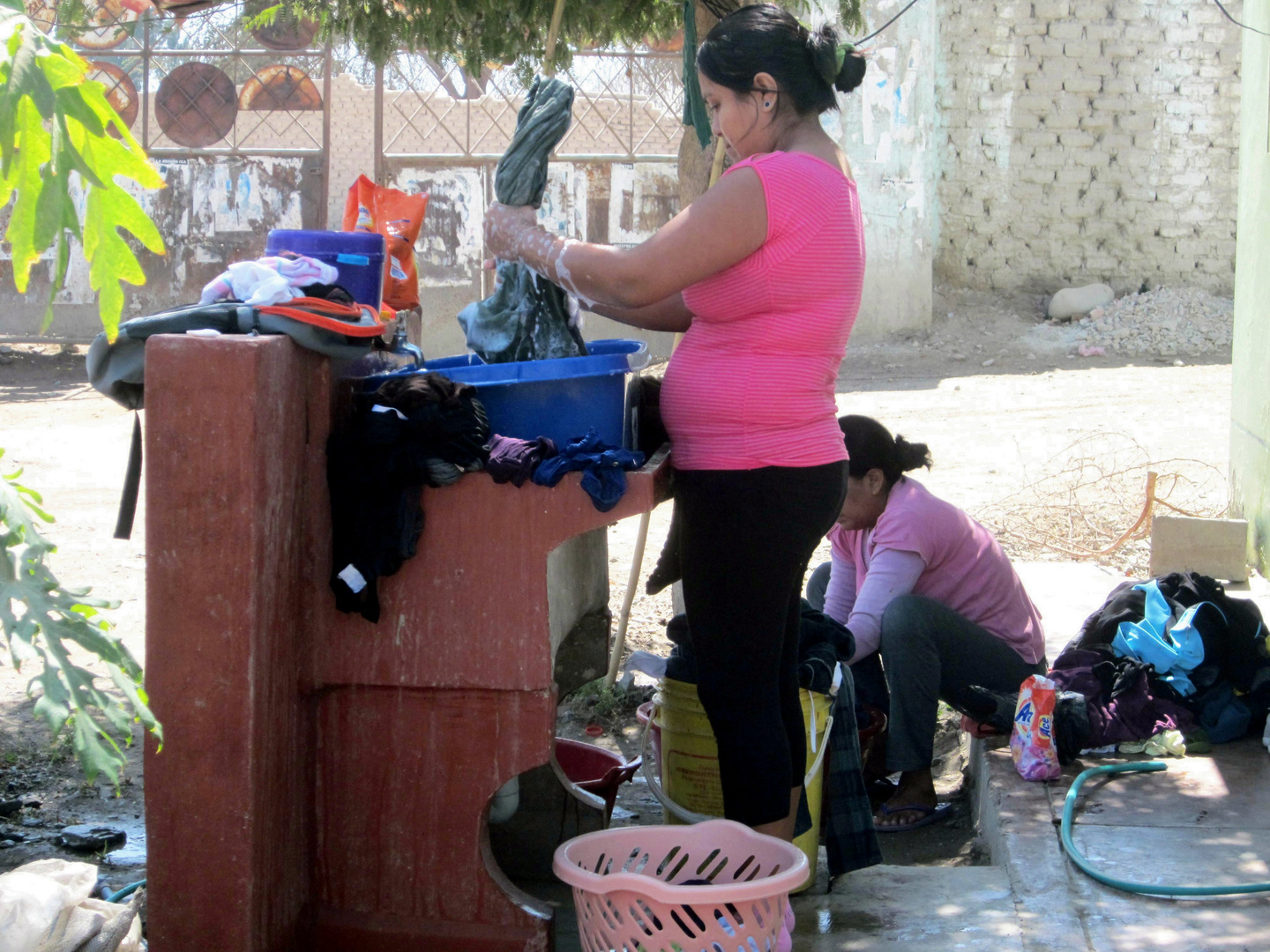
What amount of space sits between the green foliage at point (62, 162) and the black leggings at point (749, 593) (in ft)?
3.81

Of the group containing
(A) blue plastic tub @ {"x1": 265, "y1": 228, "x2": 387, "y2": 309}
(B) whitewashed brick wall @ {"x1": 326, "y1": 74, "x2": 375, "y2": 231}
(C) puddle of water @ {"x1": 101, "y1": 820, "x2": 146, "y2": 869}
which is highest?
(B) whitewashed brick wall @ {"x1": 326, "y1": 74, "x2": 375, "y2": 231}

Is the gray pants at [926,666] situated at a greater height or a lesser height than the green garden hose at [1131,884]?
greater

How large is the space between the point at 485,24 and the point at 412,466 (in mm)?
2867

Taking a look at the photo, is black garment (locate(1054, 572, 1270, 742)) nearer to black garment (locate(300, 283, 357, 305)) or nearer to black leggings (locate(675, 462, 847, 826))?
black leggings (locate(675, 462, 847, 826))

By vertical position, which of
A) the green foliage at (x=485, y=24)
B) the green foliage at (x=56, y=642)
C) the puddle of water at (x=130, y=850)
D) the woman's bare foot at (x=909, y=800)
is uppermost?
the green foliage at (x=485, y=24)

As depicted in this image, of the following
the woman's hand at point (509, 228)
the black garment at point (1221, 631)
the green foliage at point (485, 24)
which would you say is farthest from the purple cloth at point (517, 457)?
the green foliage at point (485, 24)

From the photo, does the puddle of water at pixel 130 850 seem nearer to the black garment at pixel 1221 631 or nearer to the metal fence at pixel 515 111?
the black garment at pixel 1221 631

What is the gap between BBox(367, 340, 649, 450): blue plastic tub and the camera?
2.23m

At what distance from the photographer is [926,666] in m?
3.19

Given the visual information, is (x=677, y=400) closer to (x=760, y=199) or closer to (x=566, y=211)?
(x=760, y=199)

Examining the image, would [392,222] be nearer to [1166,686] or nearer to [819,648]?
[819,648]

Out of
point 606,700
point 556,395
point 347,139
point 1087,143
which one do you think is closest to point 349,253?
point 556,395

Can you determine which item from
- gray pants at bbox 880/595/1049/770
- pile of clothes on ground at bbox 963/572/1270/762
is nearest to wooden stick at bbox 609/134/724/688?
gray pants at bbox 880/595/1049/770

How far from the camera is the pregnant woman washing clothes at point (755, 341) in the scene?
2.03 meters
